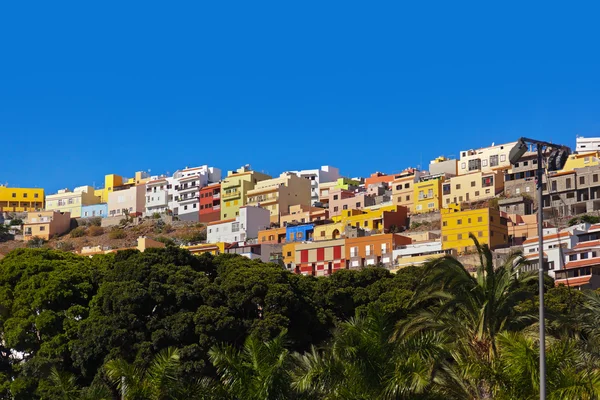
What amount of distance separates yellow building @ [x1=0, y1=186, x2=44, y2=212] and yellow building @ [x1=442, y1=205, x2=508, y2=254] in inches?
3282

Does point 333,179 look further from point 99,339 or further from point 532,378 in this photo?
point 532,378

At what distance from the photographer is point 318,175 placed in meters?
140

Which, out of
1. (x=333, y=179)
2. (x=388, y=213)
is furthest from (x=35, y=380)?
(x=333, y=179)

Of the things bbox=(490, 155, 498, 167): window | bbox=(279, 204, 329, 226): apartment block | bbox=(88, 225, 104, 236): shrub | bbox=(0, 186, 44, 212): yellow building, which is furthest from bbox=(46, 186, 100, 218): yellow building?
bbox=(490, 155, 498, 167): window

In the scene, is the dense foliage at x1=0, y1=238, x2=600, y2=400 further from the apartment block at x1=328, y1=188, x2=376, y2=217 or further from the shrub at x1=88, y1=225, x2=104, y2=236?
the shrub at x1=88, y1=225, x2=104, y2=236

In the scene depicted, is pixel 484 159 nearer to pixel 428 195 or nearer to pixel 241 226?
pixel 428 195

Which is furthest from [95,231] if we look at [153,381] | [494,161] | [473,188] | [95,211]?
[153,381]

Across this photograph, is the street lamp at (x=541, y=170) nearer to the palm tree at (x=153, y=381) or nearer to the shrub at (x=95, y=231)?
the palm tree at (x=153, y=381)

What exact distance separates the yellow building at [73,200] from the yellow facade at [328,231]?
54.6m

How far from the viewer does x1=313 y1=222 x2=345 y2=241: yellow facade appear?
10374cm

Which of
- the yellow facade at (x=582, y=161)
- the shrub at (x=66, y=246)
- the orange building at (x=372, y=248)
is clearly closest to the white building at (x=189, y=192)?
the shrub at (x=66, y=246)

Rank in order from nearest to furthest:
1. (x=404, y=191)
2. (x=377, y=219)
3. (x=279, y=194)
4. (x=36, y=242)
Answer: (x=377, y=219), (x=404, y=191), (x=279, y=194), (x=36, y=242)

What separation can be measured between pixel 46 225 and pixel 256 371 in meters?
114

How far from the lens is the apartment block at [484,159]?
11511cm
